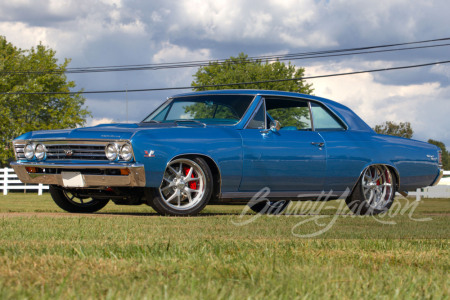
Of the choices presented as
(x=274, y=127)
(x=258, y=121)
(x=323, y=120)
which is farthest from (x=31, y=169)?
(x=323, y=120)

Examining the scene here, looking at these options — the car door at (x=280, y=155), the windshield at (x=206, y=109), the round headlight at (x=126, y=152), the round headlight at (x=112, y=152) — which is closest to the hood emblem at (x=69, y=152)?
the round headlight at (x=112, y=152)

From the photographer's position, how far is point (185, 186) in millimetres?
8586

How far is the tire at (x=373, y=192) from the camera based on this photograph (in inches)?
402

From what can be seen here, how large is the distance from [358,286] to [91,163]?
216 inches

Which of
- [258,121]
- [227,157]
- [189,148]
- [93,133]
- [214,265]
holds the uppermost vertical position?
[258,121]

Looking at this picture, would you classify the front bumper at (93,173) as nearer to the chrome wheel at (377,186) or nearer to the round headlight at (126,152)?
the round headlight at (126,152)

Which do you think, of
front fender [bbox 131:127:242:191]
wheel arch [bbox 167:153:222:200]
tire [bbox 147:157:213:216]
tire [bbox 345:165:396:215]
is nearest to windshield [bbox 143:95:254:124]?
front fender [bbox 131:127:242:191]

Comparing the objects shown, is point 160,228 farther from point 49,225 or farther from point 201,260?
point 201,260

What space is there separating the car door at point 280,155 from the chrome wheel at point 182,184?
60 centimetres

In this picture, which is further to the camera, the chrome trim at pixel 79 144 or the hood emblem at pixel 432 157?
the hood emblem at pixel 432 157

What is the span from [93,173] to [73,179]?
0.89ft

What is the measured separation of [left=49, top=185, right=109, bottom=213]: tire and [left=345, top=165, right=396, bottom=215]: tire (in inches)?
142

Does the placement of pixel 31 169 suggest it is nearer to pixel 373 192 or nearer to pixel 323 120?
pixel 323 120

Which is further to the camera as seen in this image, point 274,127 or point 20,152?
point 274,127
